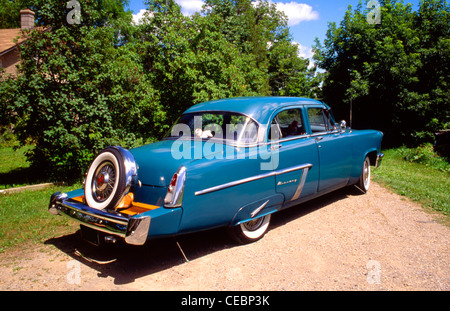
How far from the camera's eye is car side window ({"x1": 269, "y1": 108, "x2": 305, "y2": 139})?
449cm

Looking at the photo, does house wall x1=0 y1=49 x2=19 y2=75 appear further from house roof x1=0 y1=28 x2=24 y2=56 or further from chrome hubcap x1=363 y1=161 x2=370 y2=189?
chrome hubcap x1=363 y1=161 x2=370 y2=189

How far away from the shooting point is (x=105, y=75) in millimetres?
7039

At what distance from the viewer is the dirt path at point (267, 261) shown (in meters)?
3.27

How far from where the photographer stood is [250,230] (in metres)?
4.27

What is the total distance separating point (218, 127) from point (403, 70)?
11.0 meters

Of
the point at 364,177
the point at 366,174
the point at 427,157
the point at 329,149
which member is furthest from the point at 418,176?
the point at 329,149

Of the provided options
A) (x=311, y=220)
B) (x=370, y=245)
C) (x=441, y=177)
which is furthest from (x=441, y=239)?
(x=441, y=177)

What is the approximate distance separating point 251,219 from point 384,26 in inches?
566

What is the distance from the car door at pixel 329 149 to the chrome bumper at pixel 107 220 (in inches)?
114

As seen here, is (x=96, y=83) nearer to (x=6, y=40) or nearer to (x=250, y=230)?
(x=250, y=230)

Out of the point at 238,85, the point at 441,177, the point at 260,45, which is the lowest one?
the point at 441,177

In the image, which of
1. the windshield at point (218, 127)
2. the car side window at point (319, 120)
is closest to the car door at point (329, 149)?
the car side window at point (319, 120)

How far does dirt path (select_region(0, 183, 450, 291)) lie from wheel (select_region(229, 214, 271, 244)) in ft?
0.29

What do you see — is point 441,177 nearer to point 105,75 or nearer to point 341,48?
point 105,75
